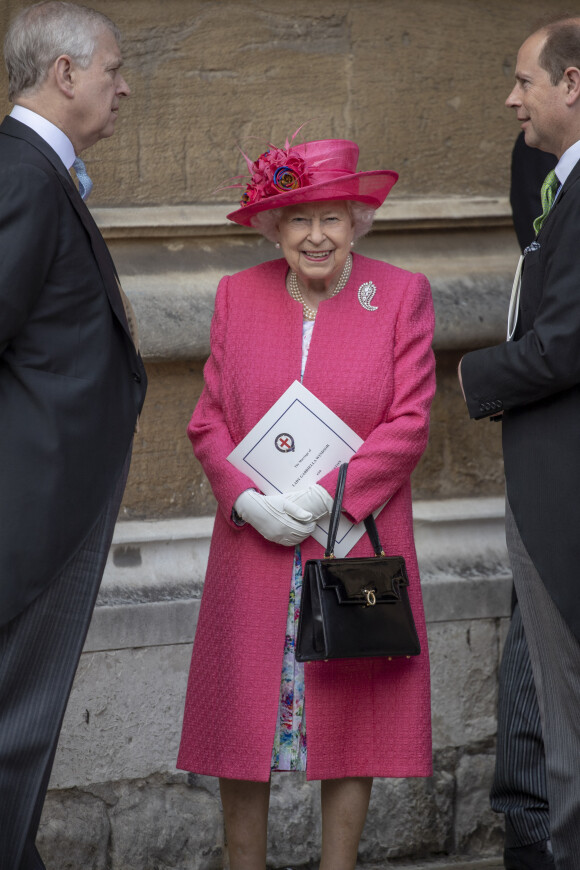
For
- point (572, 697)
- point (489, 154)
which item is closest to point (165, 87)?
point (489, 154)

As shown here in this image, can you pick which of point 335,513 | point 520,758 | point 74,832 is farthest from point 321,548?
point 74,832

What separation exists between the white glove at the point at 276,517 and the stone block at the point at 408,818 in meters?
1.28

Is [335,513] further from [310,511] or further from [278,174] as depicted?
[278,174]

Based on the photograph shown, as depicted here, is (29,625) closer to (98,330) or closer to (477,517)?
(98,330)

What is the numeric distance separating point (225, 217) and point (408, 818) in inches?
78.3

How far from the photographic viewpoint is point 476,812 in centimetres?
407

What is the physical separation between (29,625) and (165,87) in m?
1.93

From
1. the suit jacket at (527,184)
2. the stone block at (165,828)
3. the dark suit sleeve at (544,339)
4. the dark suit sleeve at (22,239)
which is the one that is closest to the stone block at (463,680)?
the stone block at (165,828)

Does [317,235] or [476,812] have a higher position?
[317,235]

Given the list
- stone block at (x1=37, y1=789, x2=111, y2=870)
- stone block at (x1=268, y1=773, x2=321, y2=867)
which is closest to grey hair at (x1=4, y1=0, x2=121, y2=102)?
stone block at (x1=37, y1=789, x2=111, y2=870)

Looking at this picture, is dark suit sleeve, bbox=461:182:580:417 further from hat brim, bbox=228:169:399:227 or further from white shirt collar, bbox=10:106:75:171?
white shirt collar, bbox=10:106:75:171

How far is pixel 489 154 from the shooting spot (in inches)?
168

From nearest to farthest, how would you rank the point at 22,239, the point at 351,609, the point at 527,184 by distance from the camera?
the point at 22,239 < the point at 351,609 < the point at 527,184

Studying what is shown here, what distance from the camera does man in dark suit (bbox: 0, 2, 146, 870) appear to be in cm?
258
